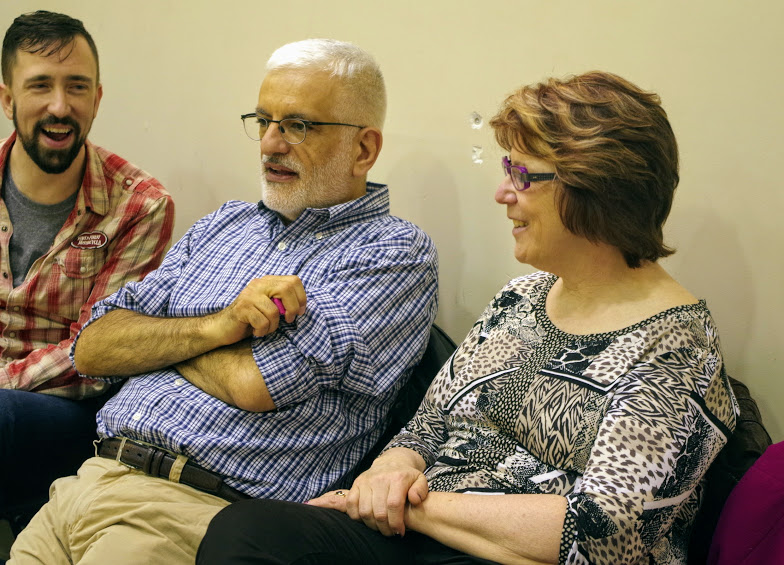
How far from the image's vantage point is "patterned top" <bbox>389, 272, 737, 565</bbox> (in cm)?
134

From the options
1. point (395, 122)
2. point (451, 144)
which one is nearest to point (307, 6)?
point (395, 122)

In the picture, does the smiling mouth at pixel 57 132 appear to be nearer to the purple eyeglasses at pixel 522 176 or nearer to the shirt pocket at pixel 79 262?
the shirt pocket at pixel 79 262

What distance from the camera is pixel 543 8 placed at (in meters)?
2.06

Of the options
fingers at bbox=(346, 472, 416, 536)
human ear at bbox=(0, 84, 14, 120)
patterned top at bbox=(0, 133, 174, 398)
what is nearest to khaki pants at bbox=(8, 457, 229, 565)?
fingers at bbox=(346, 472, 416, 536)

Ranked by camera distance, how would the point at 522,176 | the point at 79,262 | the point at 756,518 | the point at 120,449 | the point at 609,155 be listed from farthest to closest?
1. the point at 79,262
2. the point at 120,449
3. the point at 522,176
4. the point at 609,155
5. the point at 756,518

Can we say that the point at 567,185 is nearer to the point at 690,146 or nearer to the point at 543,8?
the point at 690,146

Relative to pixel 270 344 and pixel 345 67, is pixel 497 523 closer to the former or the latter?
pixel 270 344

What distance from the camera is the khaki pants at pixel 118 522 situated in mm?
1626

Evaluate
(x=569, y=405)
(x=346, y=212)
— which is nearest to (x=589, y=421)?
(x=569, y=405)

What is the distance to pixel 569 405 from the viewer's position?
1501 millimetres

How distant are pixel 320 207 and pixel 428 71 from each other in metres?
0.57

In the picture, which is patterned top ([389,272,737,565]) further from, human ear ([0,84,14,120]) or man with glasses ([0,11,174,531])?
human ear ([0,84,14,120])

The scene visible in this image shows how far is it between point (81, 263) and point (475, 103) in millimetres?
1244

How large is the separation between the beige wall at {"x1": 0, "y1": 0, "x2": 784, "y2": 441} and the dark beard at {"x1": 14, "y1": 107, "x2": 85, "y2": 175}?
0.63 m
